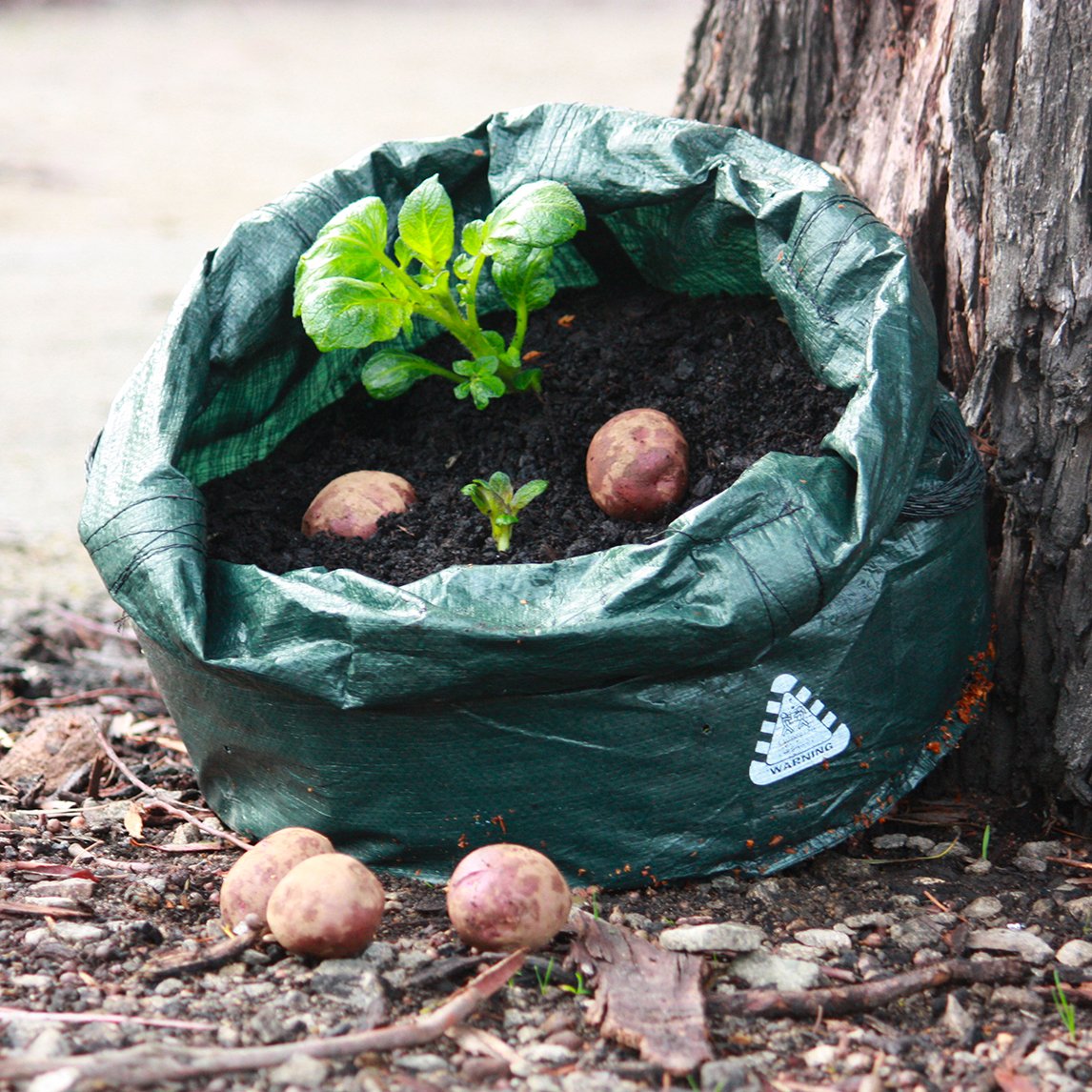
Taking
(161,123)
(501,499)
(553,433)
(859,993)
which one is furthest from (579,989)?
(161,123)

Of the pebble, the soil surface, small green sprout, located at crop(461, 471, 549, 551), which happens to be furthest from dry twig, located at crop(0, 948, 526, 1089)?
small green sprout, located at crop(461, 471, 549, 551)

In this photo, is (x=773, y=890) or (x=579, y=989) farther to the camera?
(x=773, y=890)

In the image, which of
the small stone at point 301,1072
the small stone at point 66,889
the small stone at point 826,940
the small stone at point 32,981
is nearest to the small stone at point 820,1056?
the small stone at point 826,940

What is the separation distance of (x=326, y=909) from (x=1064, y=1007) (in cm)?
94

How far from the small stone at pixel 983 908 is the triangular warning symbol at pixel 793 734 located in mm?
298

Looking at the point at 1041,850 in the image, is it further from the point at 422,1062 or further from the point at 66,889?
the point at 66,889

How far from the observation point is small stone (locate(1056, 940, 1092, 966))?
1748 millimetres

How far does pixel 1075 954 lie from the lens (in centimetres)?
176

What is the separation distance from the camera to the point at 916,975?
1.67m

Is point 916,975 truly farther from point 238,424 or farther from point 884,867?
point 238,424

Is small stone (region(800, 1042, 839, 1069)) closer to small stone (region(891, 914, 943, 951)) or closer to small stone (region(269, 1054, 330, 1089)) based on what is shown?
small stone (region(891, 914, 943, 951))

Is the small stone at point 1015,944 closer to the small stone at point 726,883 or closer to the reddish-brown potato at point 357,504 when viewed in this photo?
the small stone at point 726,883

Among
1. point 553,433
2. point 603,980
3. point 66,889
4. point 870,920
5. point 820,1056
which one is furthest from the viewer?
point 553,433

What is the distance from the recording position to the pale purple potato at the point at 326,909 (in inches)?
64.5
